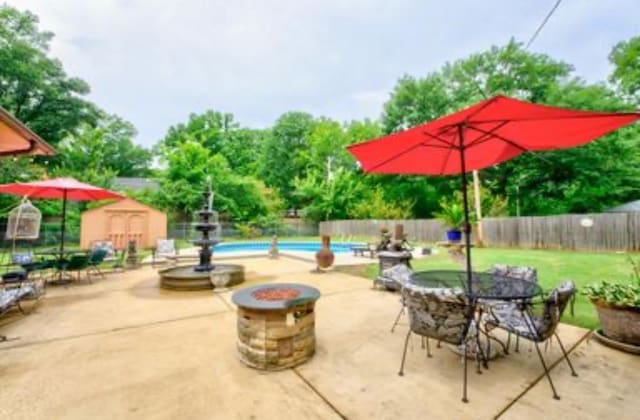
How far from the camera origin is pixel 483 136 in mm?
2719

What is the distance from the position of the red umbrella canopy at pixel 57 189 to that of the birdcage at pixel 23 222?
1.96 feet

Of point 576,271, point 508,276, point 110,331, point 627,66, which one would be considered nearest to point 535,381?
point 508,276

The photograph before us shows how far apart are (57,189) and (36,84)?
1861 cm

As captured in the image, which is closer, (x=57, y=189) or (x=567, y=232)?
(x=57, y=189)

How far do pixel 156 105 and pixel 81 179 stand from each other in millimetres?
10164

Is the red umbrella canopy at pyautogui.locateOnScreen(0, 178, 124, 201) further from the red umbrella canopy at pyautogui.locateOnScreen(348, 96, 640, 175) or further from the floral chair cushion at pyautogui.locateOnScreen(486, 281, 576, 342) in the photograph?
the floral chair cushion at pyautogui.locateOnScreen(486, 281, 576, 342)

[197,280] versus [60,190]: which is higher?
[60,190]

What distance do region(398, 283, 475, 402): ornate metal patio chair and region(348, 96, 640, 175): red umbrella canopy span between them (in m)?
1.30

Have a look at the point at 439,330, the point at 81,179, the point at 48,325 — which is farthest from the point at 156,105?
the point at 439,330

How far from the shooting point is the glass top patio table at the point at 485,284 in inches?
91.6

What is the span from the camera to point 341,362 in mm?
2570

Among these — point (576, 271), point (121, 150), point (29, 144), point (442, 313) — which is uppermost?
point (121, 150)

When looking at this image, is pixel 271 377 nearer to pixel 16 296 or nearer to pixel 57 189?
pixel 16 296

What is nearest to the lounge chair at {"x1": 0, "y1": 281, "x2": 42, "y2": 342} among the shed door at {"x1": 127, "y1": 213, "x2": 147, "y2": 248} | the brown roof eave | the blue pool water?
the brown roof eave
